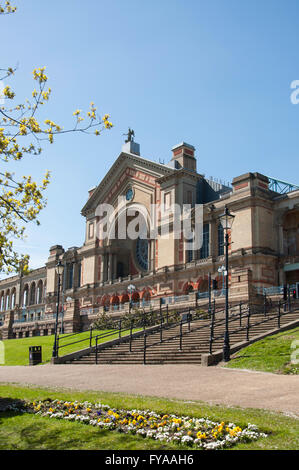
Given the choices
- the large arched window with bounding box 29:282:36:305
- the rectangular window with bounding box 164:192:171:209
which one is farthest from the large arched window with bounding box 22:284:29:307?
the rectangular window with bounding box 164:192:171:209

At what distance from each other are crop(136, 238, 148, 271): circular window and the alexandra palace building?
0.12m

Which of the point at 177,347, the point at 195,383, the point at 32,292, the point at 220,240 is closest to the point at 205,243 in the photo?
the point at 220,240

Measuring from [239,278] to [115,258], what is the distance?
91.9 feet

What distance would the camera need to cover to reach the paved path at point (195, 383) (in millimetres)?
9797

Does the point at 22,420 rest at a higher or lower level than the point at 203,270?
lower

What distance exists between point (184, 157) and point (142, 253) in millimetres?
13572

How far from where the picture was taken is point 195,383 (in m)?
12.6

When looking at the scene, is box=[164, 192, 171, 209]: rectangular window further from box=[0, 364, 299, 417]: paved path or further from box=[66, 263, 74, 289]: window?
box=[0, 364, 299, 417]: paved path

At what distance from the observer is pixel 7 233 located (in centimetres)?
1235

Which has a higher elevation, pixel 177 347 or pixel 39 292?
pixel 39 292

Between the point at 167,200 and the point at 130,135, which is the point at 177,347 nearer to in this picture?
the point at 167,200

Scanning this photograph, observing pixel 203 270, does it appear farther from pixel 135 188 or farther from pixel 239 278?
pixel 135 188

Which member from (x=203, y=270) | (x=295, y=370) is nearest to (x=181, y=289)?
(x=203, y=270)

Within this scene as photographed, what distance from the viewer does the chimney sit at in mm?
47250
